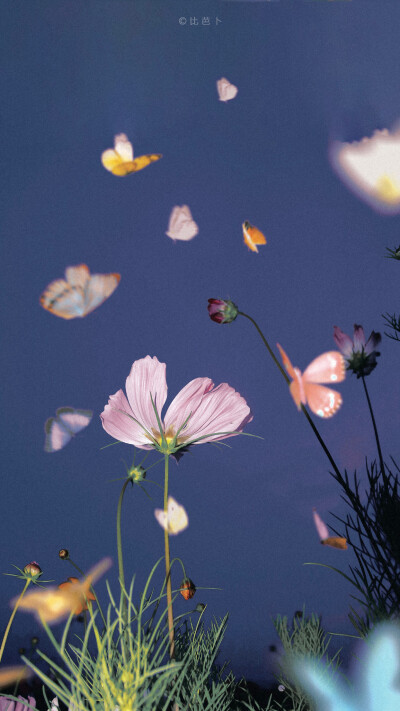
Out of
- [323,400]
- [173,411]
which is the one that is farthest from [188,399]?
[323,400]

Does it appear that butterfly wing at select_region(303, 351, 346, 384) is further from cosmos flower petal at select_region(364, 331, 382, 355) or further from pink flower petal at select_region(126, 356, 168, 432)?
pink flower petal at select_region(126, 356, 168, 432)

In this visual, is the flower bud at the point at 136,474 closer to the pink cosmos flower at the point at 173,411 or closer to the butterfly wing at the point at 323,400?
the pink cosmos flower at the point at 173,411

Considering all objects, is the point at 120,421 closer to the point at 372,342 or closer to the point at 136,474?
the point at 136,474

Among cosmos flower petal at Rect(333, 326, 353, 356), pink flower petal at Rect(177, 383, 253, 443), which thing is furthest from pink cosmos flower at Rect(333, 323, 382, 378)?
pink flower petal at Rect(177, 383, 253, 443)

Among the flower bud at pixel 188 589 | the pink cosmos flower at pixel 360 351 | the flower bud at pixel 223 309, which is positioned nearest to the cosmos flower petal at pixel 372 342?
the pink cosmos flower at pixel 360 351

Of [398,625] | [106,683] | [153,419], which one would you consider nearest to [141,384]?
[153,419]

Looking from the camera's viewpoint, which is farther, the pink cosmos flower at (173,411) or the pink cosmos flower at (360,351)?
the pink cosmos flower at (360,351)
